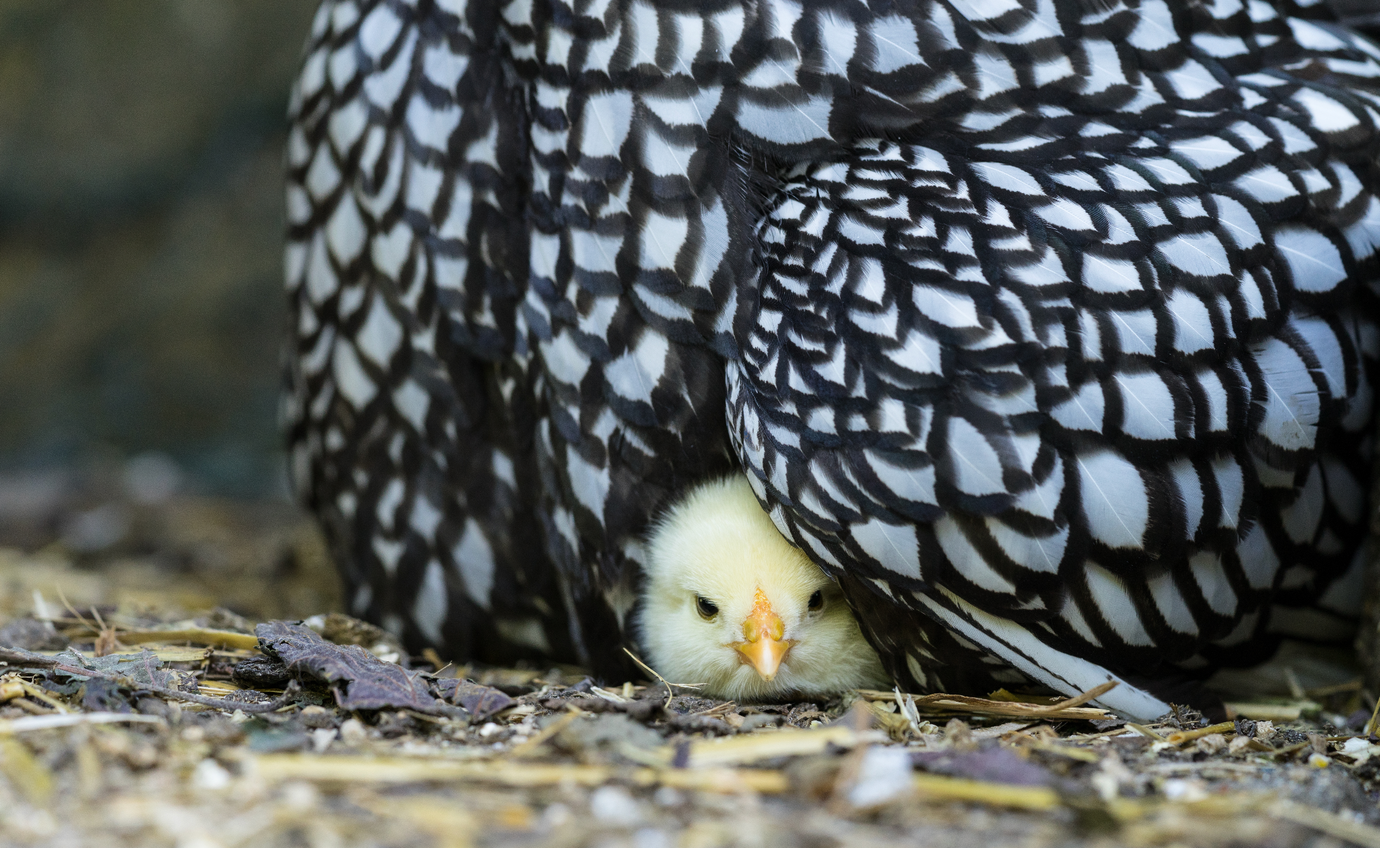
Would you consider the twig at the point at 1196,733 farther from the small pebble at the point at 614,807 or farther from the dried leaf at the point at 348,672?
the dried leaf at the point at 348,672

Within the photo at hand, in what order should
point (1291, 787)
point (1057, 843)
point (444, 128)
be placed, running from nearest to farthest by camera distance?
point (1057, 843), point (1291, 787), point (444, 128)

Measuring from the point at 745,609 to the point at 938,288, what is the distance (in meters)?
0.68

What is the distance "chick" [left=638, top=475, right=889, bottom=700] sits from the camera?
2133 millimetres

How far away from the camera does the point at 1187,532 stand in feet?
6.23

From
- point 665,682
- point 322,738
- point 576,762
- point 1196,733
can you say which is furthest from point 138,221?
point 1196,733

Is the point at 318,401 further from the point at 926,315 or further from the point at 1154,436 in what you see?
the point at 1154,436

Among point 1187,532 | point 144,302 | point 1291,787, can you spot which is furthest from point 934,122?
point 144,302

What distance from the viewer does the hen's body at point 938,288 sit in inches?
72.6

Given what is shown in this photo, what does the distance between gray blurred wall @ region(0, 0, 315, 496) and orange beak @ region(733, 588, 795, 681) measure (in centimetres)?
315

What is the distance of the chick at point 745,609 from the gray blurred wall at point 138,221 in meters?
2.97

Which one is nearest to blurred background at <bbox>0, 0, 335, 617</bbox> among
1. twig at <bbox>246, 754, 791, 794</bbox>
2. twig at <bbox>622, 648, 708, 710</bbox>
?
twig at <bbox>622, 648, 708, 710</bbox>

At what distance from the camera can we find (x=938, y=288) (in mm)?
1850

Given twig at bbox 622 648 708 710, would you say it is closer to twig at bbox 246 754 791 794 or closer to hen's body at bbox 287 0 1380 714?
hen's body at bbox 287 0 1380 714

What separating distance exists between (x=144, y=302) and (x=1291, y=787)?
417cm
